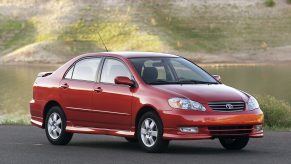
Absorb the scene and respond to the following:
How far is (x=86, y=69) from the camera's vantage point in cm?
1766

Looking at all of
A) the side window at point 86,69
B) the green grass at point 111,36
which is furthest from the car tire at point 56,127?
the green grass at point 111,36

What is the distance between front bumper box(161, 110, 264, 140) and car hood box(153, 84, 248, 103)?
227 mm

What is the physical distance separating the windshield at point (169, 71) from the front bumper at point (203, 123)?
0.93 metres

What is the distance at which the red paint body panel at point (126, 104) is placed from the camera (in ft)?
51.0

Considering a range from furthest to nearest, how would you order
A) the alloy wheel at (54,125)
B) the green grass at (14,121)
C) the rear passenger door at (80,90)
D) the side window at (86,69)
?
the green grass at (14,121) < the alloy wheel at (54,125) < the side window at (86,69) < the rear passenger door at (80,90)

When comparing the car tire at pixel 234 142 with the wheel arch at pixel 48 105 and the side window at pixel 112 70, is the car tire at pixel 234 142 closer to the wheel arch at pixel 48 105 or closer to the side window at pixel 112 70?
the side window at pixel 112 70

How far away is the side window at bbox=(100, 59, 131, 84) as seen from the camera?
16859 millimetres

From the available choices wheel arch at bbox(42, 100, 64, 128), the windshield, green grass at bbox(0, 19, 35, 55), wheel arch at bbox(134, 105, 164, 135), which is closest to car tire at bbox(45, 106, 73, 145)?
wheel arch at bbox(42, 100, 64, 128)

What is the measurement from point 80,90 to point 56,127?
93 centimetres

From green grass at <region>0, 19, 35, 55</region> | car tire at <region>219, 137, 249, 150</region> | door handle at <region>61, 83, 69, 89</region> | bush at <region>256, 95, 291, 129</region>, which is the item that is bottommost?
green grass at <region>0, 19, 35, 55</region>

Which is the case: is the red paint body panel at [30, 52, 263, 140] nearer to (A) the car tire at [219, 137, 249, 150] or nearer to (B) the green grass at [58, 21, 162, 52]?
(A) the car tire at [219, 137, 249, 150]

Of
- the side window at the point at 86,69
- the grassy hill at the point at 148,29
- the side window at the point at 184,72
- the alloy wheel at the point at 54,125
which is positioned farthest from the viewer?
the grassy hill at the point at 148,29

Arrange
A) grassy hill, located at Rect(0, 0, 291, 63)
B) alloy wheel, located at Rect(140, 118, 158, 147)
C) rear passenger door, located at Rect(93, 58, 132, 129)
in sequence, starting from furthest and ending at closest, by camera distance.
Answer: grassy hill, located at Rect(0, 0, 291, 63) → rear passenger door, located at Rect(93, 58, 132, 129) → alloy wheel, located at Rect(140, 118, 158, 147)

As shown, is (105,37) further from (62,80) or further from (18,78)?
(62,80)
